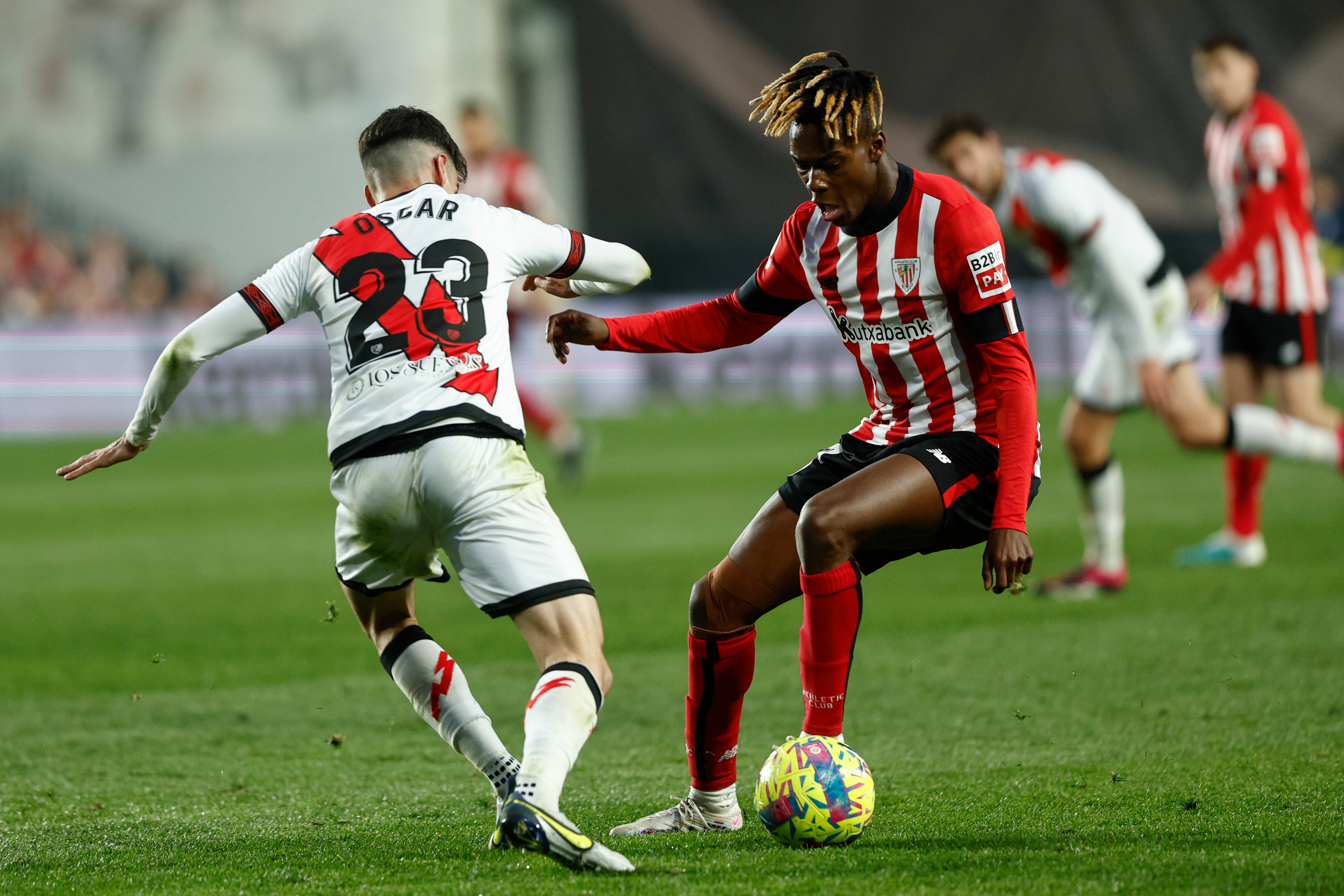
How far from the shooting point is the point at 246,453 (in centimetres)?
1469

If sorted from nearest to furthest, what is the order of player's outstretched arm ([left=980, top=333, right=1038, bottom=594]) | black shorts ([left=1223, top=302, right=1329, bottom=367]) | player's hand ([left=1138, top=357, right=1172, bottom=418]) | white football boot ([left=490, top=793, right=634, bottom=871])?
white football boot ([left=490, top=793, right=634, bottom=871]), player's outstretched arm ([left=980, top=333, right=1038, bottom=594]), player's hand ([left=1138, top=357, right=1172, bottom=418]), black shorts ([left=1223, top=302, right=1329, bottom=367])

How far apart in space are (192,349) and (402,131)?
71 cm

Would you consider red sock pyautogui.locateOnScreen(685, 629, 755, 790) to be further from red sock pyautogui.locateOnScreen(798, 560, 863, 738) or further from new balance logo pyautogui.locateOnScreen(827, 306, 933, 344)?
new balance logo pyautogui.locateOnScreen(827, 306, 933, 344)

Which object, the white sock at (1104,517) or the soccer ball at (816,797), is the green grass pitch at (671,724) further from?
the white sock at (1104,517)

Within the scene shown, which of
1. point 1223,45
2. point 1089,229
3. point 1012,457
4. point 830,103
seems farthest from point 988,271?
point 1223,45

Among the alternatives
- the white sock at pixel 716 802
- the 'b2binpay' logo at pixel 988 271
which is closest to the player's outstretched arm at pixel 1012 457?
the 'b2binpay' logo at pixel 988 271

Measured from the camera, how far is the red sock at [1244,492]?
25.1 feet

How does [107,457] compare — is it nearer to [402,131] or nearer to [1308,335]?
[402,131]

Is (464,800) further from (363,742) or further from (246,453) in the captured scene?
(246,453)

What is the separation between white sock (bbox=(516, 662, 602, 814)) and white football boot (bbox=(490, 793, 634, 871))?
1.1 inches

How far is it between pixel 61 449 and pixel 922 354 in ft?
44.8

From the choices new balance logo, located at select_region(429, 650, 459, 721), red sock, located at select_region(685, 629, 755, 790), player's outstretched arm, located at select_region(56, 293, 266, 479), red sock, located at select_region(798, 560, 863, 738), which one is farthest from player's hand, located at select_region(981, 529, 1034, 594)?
player's outstretched arm, located at select_region(56, 293, 266, 479)

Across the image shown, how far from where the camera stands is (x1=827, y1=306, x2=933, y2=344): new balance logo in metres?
3.86

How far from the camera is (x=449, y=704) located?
12.5 feet
